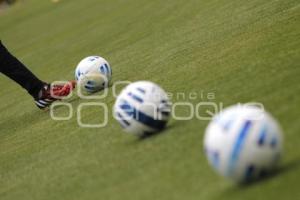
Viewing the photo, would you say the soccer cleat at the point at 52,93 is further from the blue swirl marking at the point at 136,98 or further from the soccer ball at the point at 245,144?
the soccer ball at the point at 245,144

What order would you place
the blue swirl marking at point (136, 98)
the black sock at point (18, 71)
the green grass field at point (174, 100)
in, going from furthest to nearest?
the black sock at point (18, 71) < the blue swirl marking at point (136, 98) < the green grass field at point (174, 100)

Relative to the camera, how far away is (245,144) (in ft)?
22.3

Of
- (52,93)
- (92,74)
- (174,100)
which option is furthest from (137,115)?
(52,93)

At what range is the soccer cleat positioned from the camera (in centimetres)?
1391

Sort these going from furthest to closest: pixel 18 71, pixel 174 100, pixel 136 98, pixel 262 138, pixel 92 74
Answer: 1. pixel 92 74
2. pixel 18 71
3. pixel 174 100
4. pixel 136 98
5. pixel 262 138

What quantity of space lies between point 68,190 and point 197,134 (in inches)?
57.7

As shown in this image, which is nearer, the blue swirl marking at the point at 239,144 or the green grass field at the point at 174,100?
the blue swirl marking at the point at 239,144

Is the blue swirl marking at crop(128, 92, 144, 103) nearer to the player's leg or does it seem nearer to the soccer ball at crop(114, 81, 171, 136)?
the soccer ball at crop(114, 81, 171, 136)

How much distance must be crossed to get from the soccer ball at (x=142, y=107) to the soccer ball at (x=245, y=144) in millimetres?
2445

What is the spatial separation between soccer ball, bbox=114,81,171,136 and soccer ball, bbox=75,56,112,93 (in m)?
4.48

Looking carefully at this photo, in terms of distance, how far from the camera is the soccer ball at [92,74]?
45.7ft

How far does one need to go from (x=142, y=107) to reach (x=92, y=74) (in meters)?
4.74

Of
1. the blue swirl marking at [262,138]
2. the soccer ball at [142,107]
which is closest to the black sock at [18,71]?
the soccer ball at [142,107]

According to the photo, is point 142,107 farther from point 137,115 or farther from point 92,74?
point 92,74
